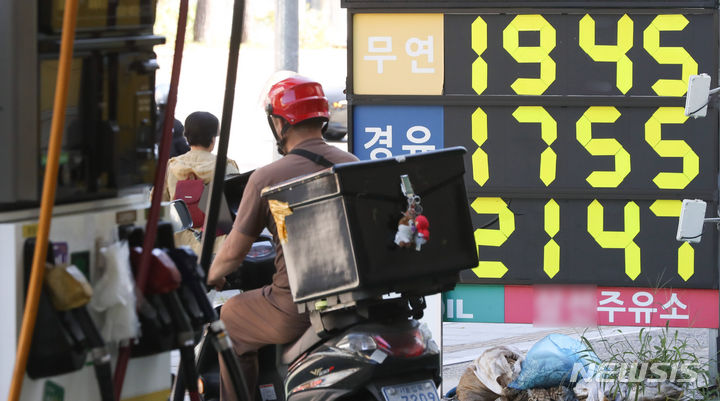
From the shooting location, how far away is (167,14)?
33594 millimetres

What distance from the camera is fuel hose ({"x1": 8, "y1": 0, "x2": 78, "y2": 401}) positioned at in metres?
2.94

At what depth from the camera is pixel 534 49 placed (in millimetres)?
6621

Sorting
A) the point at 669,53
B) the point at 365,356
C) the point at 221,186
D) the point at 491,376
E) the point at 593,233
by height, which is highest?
the point at 669,53

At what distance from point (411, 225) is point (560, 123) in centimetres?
240

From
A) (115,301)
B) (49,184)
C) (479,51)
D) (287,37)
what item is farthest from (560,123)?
(287,37)

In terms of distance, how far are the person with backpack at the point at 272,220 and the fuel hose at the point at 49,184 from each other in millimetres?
2029

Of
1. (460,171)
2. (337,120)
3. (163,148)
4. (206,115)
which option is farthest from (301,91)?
(337,120)

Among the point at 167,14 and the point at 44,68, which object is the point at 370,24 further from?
the point at 167,14

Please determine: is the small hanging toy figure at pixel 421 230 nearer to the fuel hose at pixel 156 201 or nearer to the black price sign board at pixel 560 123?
the fuel hose at pixel 156 201

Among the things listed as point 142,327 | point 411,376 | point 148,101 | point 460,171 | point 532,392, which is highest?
point 148,101

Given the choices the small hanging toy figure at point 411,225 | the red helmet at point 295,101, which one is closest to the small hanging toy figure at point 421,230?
the small hanging toy figure at point 411,225

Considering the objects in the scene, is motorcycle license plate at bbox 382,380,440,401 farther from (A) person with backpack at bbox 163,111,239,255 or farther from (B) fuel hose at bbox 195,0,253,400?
(A) person with backpack at bbox 163,111,239,255

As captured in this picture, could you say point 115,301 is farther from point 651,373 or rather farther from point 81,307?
point 651,373

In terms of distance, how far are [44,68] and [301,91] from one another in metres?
2.04
